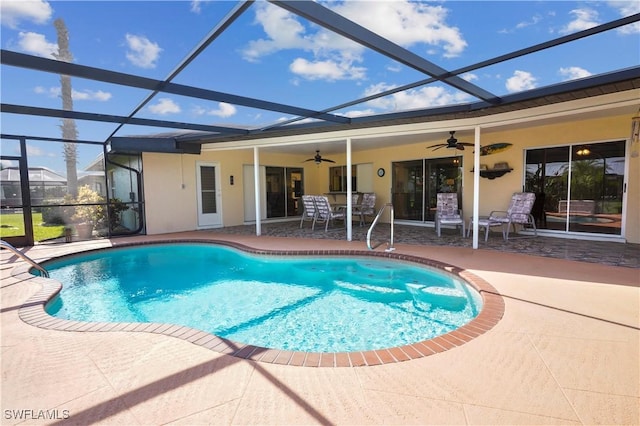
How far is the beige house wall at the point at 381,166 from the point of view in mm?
6332

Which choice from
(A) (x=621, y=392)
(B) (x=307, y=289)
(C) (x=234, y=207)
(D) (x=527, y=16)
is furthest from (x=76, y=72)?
(C) (x=234, y=207)

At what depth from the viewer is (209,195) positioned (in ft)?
32.7

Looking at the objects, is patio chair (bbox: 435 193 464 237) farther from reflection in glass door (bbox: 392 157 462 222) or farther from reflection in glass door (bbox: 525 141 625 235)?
reflection in glass door (bbox: 525 141 625 235)

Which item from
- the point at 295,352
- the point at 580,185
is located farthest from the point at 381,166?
the point at 295,352

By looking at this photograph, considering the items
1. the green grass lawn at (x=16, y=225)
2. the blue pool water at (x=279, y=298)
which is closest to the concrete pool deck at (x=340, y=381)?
the blue pool water at (x=279, y=298)

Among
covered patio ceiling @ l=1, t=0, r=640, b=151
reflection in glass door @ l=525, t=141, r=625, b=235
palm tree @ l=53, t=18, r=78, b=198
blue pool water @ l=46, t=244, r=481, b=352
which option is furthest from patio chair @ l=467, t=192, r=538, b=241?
palm tree @ l=53, t=18, r=78, b=198

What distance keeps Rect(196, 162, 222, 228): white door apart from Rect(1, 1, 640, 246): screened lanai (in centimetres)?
365

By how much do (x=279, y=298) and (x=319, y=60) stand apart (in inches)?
133

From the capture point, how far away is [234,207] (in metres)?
10.5

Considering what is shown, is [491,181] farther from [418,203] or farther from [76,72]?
[76,72]

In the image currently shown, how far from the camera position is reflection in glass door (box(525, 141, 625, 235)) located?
20.9 feet

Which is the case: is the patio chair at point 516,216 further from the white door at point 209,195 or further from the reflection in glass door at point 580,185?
the white door at point 209,195

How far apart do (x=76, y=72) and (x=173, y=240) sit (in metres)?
4.80

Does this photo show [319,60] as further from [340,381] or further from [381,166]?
[381,166]
